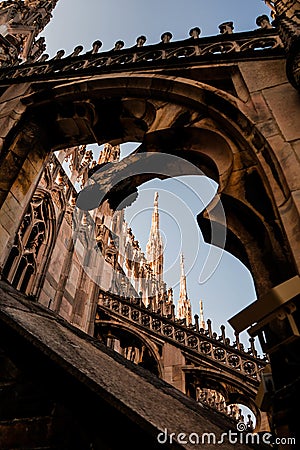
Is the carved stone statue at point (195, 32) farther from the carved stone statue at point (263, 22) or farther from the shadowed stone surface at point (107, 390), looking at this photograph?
the shadowed stone surface at point (107, 390)

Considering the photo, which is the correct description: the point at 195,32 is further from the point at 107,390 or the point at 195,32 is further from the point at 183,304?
the point at 183,304

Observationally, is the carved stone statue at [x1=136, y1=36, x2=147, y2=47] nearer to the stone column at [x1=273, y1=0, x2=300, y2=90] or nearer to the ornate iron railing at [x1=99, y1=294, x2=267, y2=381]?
the stone column at [x1=273, y1=0, x2=300, y2=90]

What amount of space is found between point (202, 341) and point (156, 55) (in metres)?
6.95

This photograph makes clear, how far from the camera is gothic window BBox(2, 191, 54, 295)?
8297 mm

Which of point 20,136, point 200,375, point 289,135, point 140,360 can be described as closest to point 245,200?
point 289,135

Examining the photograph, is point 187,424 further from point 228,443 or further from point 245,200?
point 245,200

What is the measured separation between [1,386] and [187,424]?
1.02 metres

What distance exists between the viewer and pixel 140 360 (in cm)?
983

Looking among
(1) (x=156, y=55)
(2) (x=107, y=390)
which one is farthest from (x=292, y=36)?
(2) (x=107, y=390)

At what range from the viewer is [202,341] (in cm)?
920

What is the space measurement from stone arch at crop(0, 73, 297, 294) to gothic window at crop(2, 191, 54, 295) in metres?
3.45

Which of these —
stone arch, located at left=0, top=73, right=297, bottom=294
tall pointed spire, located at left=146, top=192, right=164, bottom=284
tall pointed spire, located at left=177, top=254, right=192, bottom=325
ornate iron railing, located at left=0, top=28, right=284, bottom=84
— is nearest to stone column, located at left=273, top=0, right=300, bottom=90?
ornate iron railing, located at left=0, top=28, right=284, bottom=84

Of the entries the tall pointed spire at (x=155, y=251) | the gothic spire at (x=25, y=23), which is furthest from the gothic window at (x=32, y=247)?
the tall pointed spire at (x=155, y=251)

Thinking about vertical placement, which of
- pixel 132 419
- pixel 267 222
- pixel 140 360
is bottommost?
pixel 132 419
